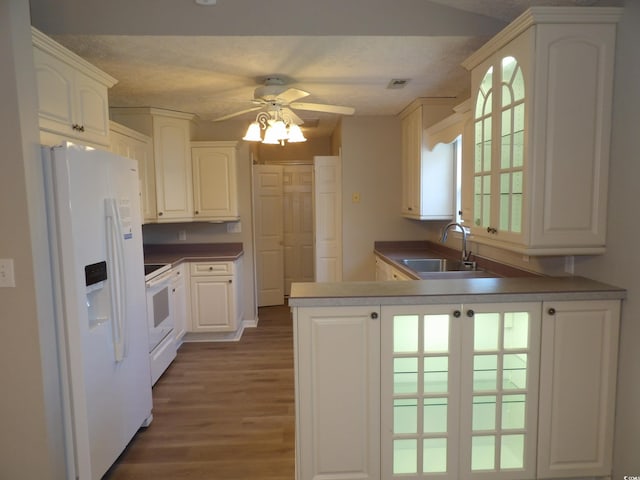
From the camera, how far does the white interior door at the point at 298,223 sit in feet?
19.6

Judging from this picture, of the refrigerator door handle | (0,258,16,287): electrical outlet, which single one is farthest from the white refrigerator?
(0,258,16,287): electrical outlet

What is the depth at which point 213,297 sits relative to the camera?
4160mm

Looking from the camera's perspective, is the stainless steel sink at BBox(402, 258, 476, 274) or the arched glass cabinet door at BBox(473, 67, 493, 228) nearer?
the arched glass cabinet door at BBox(473, 67, 493, 228)

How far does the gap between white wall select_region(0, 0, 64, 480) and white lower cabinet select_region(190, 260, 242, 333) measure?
2.25 metres

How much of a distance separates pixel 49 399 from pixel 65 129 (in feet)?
4.60

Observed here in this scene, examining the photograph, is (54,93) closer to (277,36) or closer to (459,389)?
(277,36)

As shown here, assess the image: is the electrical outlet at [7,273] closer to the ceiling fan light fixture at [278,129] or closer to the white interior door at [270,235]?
the ceiling fan light fixture at [278,129]

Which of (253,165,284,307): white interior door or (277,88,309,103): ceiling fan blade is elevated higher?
(277,88,309,103): ceiling fan blade

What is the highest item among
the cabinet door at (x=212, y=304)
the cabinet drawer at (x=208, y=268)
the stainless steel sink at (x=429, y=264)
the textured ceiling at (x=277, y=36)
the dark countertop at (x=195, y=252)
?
the textured ceiling at (x=277, y=36)

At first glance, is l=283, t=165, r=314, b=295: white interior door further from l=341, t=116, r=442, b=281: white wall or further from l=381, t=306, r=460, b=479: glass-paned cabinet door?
l=381, t=306, r=460, b=479: glass-paned cabinet door

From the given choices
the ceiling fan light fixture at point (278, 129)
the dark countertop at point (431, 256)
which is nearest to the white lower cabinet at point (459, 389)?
the dark countertop at point (431, 256)

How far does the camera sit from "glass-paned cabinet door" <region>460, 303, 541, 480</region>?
1.88m

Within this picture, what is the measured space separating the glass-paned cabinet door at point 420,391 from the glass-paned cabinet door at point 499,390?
6 cm

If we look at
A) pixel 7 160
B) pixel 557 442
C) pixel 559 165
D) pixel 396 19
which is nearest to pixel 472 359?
pixel 557 442
